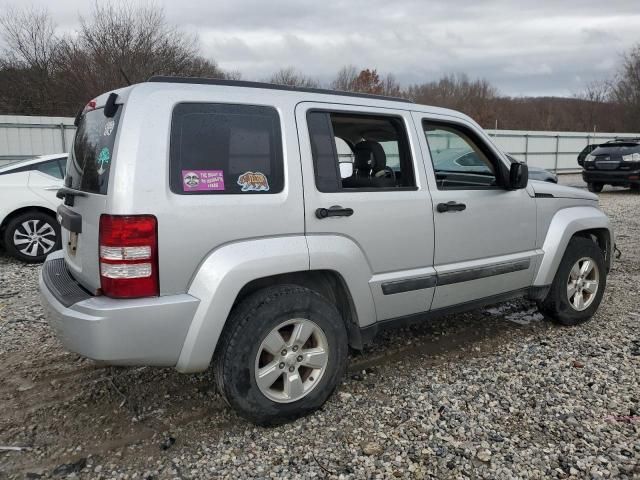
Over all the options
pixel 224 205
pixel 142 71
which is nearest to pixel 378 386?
pixel 224 205

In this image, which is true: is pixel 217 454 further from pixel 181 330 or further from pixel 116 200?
pixel 116 200

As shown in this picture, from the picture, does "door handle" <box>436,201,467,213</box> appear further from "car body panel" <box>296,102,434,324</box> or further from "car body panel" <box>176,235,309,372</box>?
"car body panel" <box>176,235,309,372</box>

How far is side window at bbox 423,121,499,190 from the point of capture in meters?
3.73

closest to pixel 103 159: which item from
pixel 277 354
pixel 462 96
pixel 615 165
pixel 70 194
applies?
pixel 70 194

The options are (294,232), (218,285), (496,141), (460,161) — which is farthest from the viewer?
(496,141)

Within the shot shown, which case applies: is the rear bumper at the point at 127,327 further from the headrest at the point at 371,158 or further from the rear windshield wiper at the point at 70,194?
the headrest at the point at 371,158

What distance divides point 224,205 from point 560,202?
2958 millimetres

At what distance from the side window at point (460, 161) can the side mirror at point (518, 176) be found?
0.39 feet

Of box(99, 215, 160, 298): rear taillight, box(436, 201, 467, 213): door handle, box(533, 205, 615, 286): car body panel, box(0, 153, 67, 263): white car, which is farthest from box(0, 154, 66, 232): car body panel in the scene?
box(533, 205, 615, 286): car body panel

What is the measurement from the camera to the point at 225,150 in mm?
2758

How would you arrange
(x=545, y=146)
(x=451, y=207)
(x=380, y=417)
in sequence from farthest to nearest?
(x=545, y=146), (x=451, y=207), (x=380, y=417)

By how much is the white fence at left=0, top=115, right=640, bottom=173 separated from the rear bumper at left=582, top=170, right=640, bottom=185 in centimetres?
629

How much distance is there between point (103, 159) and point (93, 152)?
0.74 feet

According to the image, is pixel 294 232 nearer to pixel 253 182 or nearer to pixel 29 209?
pixel 253 182
